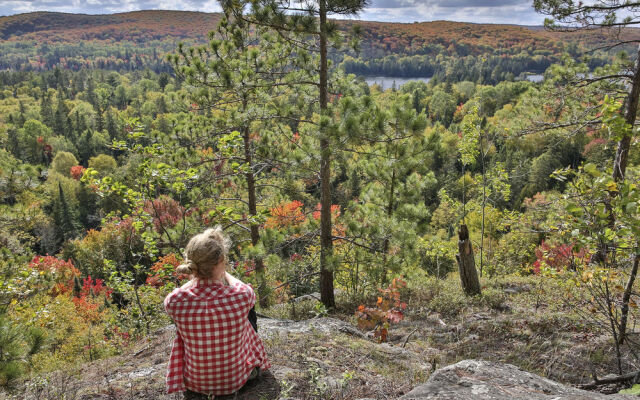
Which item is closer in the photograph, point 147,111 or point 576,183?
point 576,183

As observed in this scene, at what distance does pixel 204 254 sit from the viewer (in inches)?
122

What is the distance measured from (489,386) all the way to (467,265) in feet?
16.3

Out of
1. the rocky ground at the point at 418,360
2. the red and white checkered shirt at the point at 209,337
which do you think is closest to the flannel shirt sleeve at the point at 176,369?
the red and white checkered shirt at the point at 209,337

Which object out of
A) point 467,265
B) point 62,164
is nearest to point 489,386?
point 467,265

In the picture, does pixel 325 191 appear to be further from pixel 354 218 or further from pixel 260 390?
pixel 260 390

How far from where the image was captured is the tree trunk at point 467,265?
8000mm

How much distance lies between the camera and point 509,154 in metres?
47.3

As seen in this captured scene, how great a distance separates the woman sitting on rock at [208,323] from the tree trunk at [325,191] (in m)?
3.57

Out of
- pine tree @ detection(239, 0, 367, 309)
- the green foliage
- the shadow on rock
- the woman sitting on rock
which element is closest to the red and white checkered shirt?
the woman sitting on rock

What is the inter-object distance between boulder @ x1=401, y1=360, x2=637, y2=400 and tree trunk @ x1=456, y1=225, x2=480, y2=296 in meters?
4.30

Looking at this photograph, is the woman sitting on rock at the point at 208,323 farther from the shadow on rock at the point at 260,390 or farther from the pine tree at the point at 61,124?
the pine tree at the point at 61,124

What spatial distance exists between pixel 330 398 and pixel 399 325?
3958mm

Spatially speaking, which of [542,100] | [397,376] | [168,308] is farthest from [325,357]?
[542,100]

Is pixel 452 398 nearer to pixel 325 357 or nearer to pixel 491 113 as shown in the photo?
pixel 325 357
